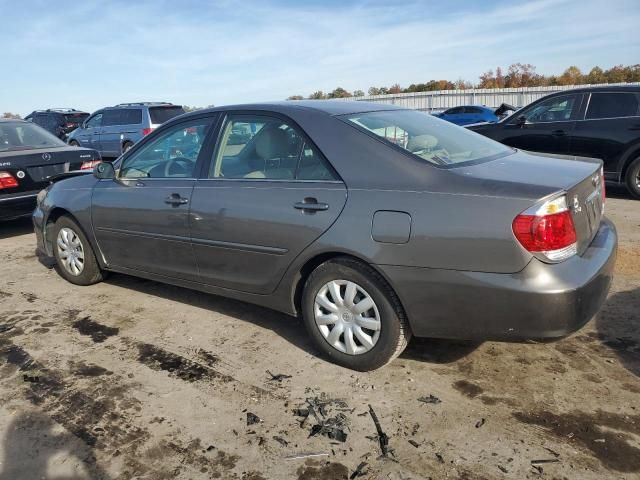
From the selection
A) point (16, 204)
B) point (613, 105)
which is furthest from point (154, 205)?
point (613, 105)

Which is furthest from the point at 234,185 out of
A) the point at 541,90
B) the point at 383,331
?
the point at 541,90

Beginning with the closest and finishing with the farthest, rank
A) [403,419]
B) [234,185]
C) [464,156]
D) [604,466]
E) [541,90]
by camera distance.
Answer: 1. [604,466]
2. [403,419]
3. [464,156]
4. [234,185]
5. [541,90]

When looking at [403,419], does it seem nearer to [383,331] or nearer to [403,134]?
[383,331]

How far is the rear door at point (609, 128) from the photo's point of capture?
770cm

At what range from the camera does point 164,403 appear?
10.00 feet

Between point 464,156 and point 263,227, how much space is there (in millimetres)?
1343

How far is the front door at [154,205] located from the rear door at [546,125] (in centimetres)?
630

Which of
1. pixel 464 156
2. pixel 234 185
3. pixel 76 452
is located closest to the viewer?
pixel 76 452

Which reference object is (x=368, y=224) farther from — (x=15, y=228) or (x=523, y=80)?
(x=523, y=80)

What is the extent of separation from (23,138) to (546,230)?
7.59 meters

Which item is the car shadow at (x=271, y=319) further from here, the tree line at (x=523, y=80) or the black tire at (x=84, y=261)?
the tree line at (x=523, y=80)

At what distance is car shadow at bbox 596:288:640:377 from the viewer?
3300mm

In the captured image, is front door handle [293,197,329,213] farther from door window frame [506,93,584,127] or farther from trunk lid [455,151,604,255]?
door window frame [506,93,584,127]

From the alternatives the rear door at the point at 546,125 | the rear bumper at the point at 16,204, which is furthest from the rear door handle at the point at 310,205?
the rear door at the point at 546,125
